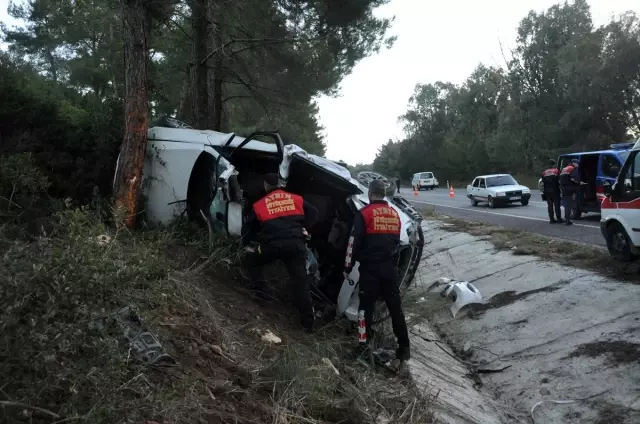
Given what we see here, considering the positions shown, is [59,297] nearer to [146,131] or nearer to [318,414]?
[318,414]

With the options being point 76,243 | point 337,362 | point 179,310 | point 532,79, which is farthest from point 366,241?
point 532,79

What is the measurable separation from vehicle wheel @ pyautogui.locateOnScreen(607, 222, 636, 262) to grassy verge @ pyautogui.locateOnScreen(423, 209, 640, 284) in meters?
0.11

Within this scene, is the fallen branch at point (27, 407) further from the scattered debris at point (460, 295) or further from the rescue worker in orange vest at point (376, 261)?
the scattered debris at point (460, 295)

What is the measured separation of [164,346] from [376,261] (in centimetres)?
226

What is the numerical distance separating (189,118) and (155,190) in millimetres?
5321

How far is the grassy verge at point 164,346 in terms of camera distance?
8.56ft

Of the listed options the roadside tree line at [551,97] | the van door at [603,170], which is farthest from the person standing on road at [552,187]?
the roadside tree line at [551,97]

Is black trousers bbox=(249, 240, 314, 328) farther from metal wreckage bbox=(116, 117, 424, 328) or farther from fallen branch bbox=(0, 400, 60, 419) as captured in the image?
fallen branch bbox=(0, 400, 60, 419)

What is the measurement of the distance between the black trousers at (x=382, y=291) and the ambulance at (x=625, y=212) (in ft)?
14.5

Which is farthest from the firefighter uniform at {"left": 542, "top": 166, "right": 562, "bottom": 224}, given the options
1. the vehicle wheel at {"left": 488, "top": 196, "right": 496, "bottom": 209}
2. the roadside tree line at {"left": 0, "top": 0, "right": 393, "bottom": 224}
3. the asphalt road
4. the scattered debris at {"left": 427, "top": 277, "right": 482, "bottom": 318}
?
the vehicle wheel at {"left": 488, "top": 196, "right": 496, "bottom": 209}

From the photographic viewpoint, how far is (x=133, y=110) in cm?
679

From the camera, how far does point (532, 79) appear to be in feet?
150

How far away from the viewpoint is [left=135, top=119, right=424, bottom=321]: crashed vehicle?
6062mm

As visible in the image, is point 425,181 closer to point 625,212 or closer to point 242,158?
point 625,212
